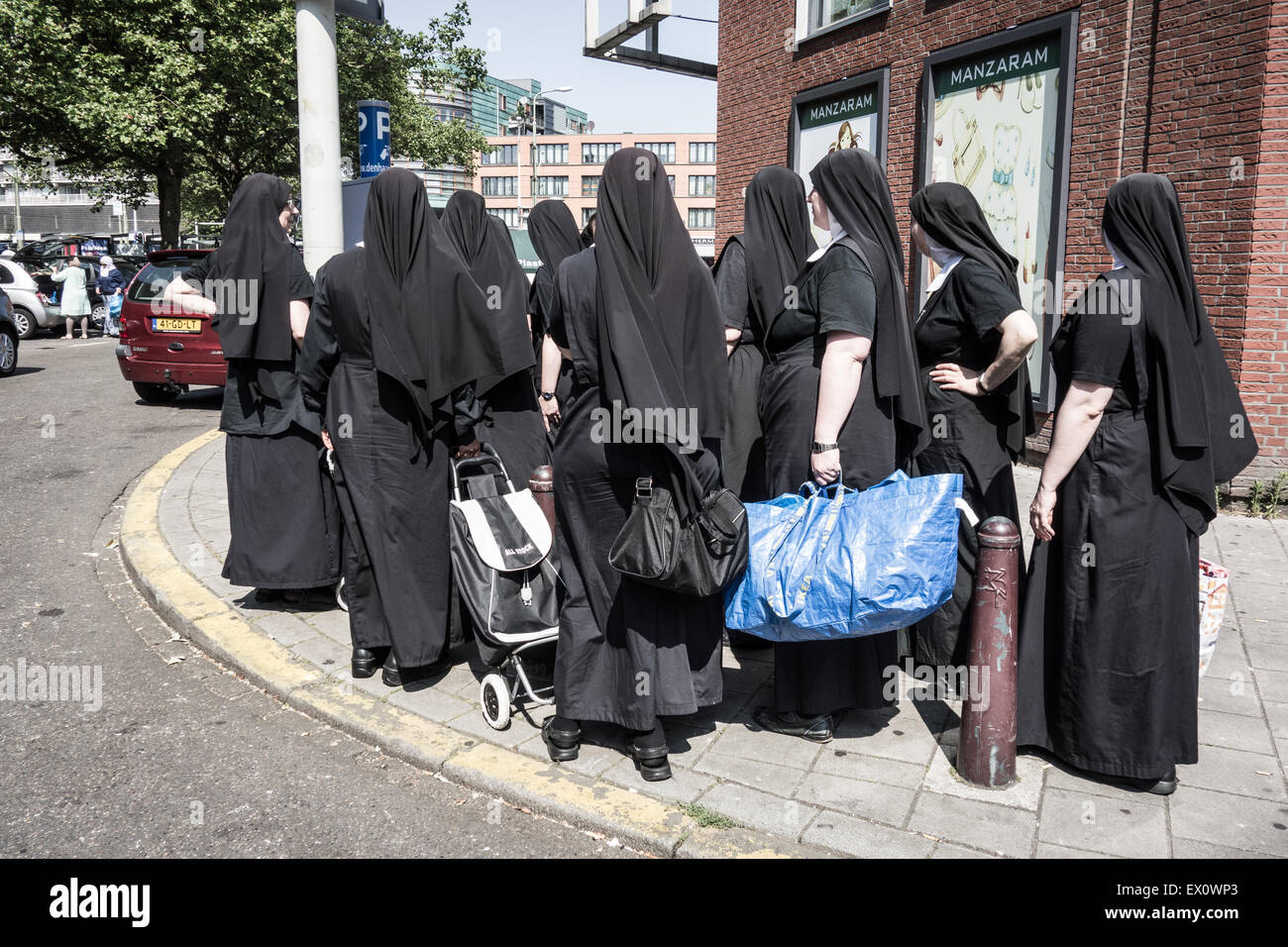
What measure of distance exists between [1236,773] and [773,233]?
2751mm

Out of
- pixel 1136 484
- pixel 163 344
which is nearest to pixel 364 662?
pixel 1136 484

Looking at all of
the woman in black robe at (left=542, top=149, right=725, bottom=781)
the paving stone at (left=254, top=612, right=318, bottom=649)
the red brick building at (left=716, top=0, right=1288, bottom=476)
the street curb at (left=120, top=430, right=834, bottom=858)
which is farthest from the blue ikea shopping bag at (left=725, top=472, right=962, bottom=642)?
the red brick building at (left=716, top=0, right=1288, bottom=476)

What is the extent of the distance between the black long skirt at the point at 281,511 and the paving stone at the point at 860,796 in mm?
2974

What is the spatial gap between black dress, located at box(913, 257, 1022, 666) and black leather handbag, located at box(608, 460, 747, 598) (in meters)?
1.26

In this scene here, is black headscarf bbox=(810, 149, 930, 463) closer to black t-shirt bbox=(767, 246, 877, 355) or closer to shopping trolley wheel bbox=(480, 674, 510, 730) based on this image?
black t-shirt bbox=(767, 246, 877, 355)

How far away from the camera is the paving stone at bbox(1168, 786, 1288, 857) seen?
3.25 metres

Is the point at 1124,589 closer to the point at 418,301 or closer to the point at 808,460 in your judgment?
the point at 808,460

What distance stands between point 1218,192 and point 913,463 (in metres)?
4.95

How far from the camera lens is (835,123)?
12.3 m

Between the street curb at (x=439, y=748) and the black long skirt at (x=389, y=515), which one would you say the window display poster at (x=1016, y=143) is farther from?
the street curb at (x=439, y=748)

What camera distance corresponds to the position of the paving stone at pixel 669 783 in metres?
3.57

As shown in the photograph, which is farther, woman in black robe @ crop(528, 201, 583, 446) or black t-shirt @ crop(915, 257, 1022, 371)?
woman in black robe @ crop(528, 201, 583, 446)

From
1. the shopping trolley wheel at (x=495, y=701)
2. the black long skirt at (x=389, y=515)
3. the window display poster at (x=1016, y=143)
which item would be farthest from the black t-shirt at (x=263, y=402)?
the window display poster at (x=1016, y=143)
